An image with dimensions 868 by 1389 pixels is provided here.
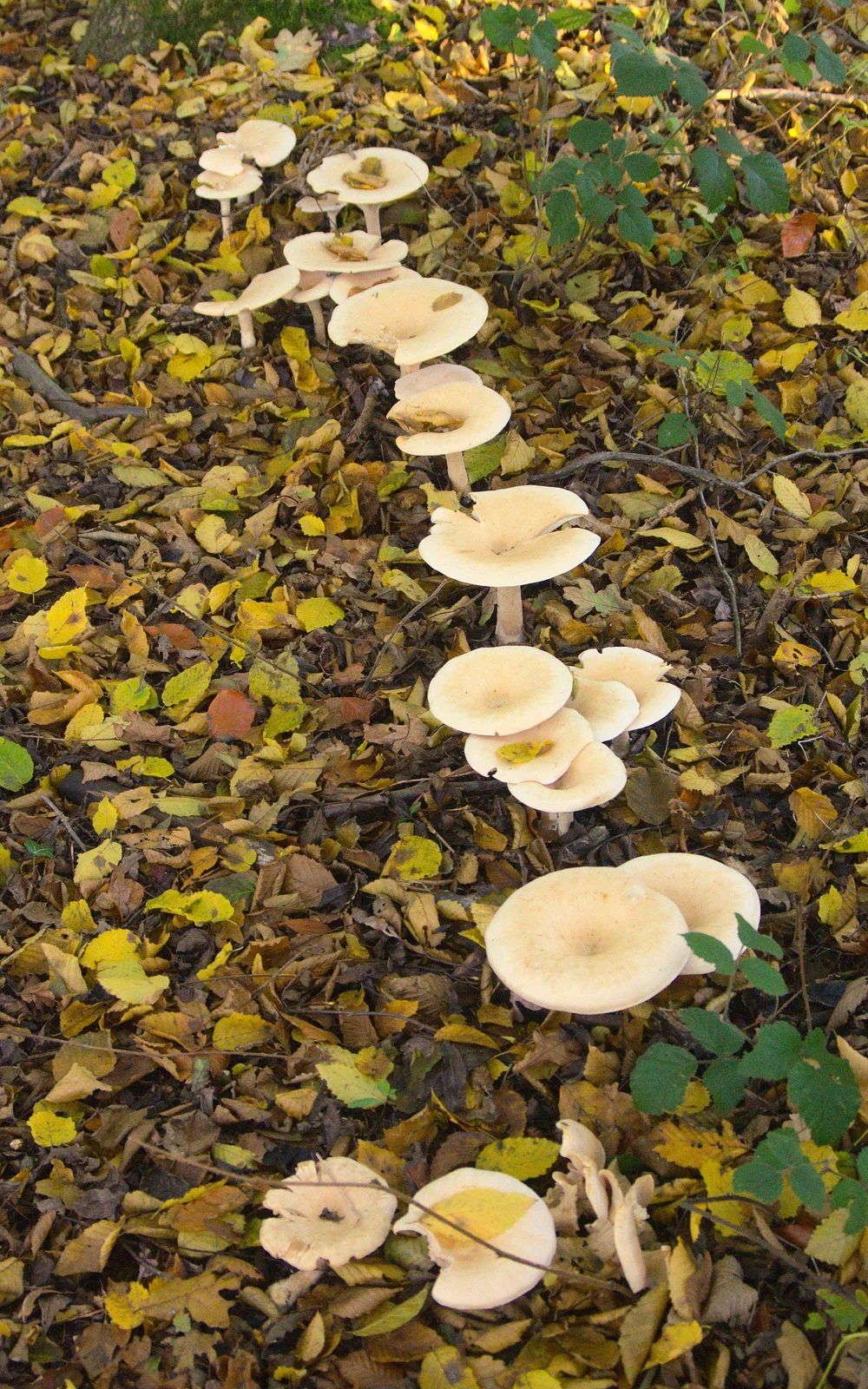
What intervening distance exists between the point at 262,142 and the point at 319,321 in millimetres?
1086

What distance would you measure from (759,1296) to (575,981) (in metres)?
0.89

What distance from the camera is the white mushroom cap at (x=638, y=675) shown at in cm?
347

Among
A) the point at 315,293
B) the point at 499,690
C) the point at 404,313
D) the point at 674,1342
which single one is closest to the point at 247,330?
the point at 315,293

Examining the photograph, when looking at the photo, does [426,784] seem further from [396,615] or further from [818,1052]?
[818,1052]

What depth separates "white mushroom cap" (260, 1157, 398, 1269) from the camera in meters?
2.50

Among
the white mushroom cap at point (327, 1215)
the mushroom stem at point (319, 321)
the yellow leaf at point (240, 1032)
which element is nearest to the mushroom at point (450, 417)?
the mushroom stem at point (319, 321)

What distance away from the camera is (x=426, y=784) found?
12.3ft

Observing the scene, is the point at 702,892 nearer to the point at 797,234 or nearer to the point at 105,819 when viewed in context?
the point at 105,819

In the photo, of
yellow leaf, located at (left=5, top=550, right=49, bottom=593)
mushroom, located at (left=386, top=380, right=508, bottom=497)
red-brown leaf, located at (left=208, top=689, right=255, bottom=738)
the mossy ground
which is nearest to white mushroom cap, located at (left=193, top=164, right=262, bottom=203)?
the mossy ground

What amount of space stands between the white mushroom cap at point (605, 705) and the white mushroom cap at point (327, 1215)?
57.6 inches

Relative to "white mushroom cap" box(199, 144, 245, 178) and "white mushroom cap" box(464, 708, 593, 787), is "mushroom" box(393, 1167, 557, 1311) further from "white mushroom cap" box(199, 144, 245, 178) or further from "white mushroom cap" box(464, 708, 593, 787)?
"white mushroom cap" box(199, 144, 245, 178)

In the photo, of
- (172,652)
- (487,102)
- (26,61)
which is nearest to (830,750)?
(172,652)

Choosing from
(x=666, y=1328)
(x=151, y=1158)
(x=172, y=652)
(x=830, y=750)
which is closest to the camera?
(x=666, y=1328)

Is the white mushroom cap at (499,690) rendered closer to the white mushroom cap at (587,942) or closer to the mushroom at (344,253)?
the white mushroom cap at (587,942)
